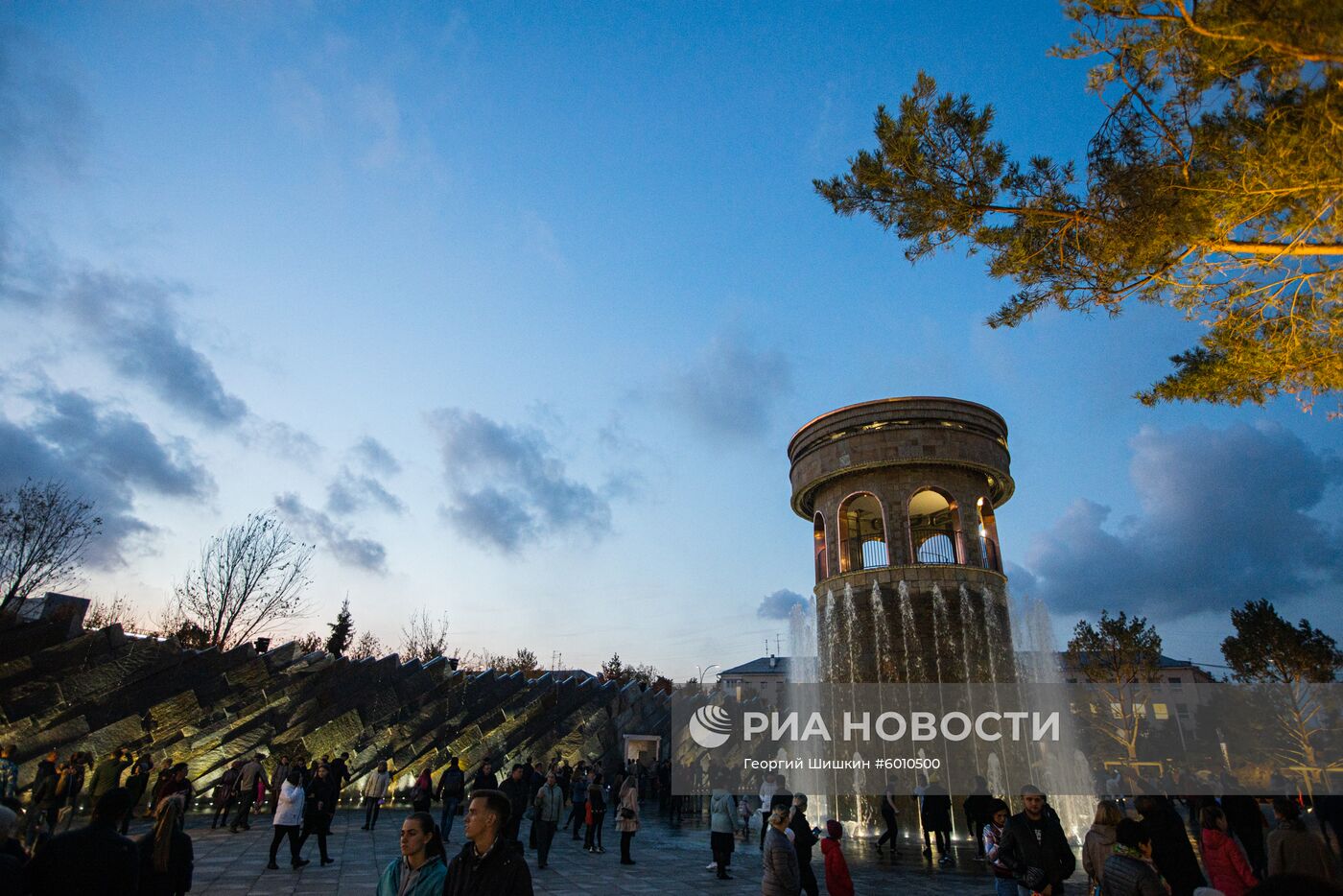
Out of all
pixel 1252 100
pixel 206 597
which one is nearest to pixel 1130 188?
pixel 1252 100

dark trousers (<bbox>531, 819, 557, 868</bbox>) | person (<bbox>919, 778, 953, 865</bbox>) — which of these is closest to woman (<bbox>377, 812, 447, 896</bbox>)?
dark trousers (<bbox>531, 819, 557, 868</bbox>)

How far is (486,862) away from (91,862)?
2.43 m

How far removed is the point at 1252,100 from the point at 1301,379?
3113mm

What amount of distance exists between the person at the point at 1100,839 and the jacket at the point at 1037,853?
0.24m

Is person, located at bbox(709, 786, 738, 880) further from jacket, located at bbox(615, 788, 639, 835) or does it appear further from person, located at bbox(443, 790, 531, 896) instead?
person, located at bbox(443, 790, 531, 896)

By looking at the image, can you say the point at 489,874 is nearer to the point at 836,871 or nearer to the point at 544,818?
the point at 836,871

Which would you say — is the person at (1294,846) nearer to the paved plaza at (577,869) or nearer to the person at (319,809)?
the paved plaza at (577,869)

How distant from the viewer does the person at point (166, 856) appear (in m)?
4.89

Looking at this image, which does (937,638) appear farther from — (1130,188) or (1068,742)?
(1130,188)

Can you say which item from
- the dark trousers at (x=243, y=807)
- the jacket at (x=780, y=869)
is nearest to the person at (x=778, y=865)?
the jacket at (x=780, y=869)

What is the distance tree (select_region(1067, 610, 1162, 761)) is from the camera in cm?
3394

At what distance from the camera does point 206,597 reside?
102 feet

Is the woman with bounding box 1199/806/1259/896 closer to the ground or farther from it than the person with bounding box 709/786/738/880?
farther from it

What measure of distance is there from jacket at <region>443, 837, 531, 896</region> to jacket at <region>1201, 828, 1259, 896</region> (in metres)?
6.81
